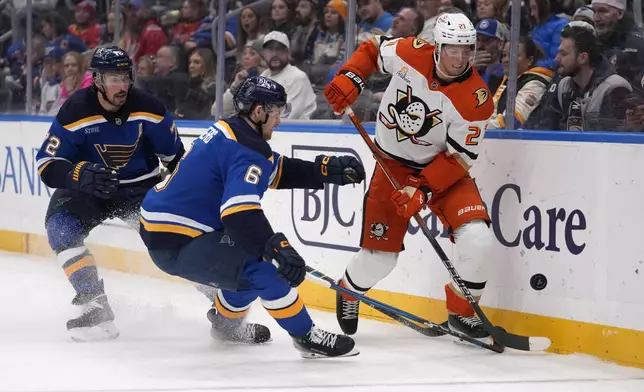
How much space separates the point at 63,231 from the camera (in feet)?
14.7

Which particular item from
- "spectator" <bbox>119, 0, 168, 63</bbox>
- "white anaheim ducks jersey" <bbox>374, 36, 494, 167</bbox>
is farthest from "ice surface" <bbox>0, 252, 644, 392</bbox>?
"spectator" <bbox>119, 0, 168, 63</bbox>

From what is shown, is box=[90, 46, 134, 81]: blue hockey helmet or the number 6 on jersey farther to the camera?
box=[90, 46, 134, 81]: blue hockey helmet

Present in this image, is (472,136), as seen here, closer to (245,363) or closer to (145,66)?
(245,363)

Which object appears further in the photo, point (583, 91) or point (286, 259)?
point (583, 91)

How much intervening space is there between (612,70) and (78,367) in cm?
230

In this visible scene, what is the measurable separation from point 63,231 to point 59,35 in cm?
340

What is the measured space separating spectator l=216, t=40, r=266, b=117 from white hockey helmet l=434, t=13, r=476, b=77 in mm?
1789

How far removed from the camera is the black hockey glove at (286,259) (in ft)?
11.8

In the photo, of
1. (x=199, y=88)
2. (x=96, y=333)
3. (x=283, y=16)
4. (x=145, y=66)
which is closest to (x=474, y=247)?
(x=96, y=333)

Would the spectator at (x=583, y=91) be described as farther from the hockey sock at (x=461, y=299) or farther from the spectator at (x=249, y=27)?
the spectator at (x=249, y=27)

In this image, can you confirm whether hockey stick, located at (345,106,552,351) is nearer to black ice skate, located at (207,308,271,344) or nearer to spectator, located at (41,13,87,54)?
black ice skate, located at (207,308,271,344)

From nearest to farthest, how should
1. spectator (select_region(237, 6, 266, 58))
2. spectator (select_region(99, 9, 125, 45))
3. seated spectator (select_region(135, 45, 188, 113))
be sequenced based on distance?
spectator (select_region(237, 6, 266, 58)) → seated spectator (select_region(135, 45, 188, 113)) → spectator (select_region(99, 9, 125, 45))

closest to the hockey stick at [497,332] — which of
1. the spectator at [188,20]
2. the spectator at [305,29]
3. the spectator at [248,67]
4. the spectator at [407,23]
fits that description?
the spectator at [407,23]

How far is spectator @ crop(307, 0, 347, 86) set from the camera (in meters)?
5.30
